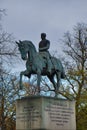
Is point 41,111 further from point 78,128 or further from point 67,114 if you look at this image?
point 78,128

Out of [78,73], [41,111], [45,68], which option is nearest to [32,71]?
[45,68]

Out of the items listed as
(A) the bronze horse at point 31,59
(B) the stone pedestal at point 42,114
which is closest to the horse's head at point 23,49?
(A) the bronze horse at point 31,59

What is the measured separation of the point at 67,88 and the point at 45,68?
1697 centimetres

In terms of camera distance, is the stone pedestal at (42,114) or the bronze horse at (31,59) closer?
the stone pedestal at (42,114)

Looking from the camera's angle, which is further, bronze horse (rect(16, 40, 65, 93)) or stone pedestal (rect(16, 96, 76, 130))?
bronze horse (rect(16, 40, 65, 93))

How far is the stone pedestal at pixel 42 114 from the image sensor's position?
1848 cm

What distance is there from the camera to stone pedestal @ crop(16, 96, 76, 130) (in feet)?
60.6

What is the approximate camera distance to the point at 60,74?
2134 cm

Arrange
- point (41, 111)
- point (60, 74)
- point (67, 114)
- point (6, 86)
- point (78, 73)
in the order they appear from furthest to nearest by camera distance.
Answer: point (6, 86) < point (78, 73) < point (60, 74) < point (67, 114) < point (41, 111)

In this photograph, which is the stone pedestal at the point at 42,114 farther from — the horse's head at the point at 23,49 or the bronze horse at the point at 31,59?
the horse's head at the point at 23,49

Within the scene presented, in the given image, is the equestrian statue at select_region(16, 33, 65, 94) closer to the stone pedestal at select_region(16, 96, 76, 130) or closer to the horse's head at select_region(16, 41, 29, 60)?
the horse's head at select_region(16, 41, 29, 60)

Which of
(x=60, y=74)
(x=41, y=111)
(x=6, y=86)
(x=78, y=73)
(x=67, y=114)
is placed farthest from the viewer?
(x=6, y=86)

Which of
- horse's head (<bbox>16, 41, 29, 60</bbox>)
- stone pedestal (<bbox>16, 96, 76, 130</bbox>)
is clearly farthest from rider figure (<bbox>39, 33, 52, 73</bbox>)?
stone pedestal (<bbox>16, 96, 76, 130</bbox>)

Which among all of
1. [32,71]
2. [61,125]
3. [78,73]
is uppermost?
[78,73]
